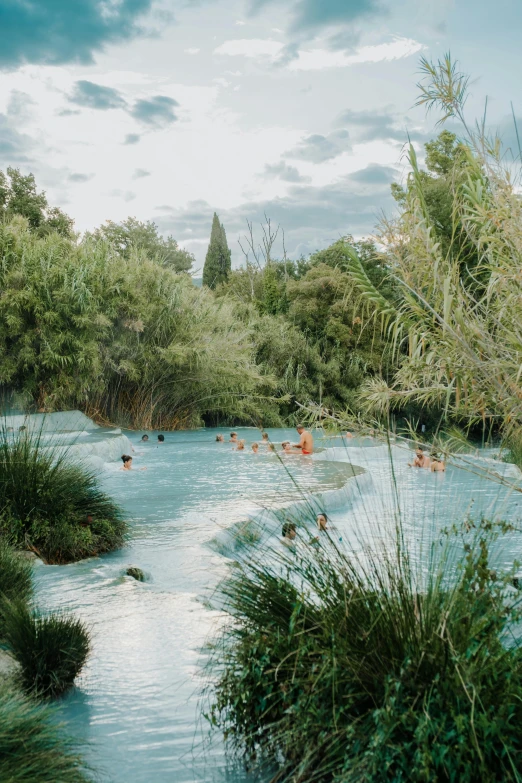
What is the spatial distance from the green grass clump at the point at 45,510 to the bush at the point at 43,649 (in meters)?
2.23

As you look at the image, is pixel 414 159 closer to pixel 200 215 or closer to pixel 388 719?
pixel 388 719

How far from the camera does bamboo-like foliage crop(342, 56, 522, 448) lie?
3469 mm

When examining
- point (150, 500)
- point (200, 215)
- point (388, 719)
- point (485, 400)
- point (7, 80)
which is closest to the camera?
point (388, 719)

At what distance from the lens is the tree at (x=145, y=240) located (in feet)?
139

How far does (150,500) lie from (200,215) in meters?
47.8

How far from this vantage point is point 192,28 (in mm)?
10445

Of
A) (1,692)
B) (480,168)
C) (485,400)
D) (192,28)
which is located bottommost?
(1,692)

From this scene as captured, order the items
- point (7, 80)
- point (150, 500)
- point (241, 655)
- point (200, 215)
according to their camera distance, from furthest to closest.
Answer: point (200, 215)
point (7, 80)
point (150, 500)
point (241, 655)

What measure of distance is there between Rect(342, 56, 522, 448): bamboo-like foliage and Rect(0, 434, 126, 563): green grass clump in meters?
3.11

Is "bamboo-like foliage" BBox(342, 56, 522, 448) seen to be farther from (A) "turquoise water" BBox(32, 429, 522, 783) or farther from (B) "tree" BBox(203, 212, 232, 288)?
(B) "tree" BBox(203, 212, 232, 288)

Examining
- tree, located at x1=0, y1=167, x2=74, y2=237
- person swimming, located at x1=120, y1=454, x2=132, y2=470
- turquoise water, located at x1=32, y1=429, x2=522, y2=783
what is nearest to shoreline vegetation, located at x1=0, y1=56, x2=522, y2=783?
turquoise water, located at x1=32, y1=429, x2=522, y2=783

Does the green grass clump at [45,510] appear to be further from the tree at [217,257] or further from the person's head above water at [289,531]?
the tree at [217,257]

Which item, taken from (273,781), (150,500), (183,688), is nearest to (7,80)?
(150,500)

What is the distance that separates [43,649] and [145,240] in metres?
43.8
